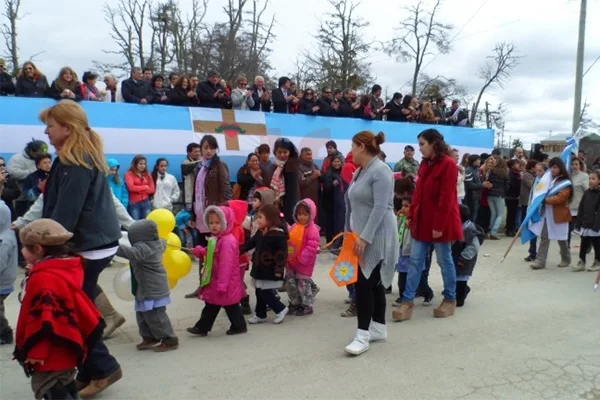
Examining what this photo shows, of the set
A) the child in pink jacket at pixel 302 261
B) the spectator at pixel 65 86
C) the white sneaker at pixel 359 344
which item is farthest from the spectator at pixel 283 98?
the white sneaker at pixel 359 344

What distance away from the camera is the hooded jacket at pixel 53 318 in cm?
280

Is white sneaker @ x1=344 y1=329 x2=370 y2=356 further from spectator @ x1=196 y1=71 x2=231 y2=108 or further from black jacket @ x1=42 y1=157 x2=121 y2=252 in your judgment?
spectator @ x1=196 y1=71 x2=231 y2=108

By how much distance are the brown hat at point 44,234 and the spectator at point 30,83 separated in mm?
5608

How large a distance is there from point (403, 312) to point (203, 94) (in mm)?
5636

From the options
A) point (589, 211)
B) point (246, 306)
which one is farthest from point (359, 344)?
point (589, 211)

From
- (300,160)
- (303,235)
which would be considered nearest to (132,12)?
(300,160)

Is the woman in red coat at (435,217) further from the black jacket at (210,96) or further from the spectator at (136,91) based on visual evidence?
the spectator at (136,91)

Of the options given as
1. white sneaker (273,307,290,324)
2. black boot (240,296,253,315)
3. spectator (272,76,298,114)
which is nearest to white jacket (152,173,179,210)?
spectator (272,76,298,114)

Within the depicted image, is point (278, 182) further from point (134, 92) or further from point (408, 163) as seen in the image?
point (408, 163)

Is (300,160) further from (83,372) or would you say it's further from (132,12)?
(132,12)

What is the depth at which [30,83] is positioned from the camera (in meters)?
7.66

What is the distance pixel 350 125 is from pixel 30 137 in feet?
19.8

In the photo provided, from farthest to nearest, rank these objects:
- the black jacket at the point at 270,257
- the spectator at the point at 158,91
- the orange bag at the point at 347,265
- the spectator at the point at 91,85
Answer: the spectator at the point at 158,91 → the spectator at the point at 91,85 → the black jacket at the point at 270,257 → the orange bag at the point at 347,265

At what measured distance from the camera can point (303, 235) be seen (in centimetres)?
559
